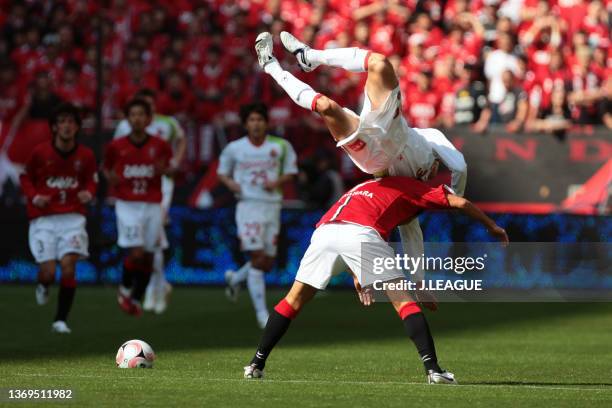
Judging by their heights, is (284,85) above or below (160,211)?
above

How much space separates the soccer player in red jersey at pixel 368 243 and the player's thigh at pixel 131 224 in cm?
675

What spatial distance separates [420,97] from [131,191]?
7257 mm

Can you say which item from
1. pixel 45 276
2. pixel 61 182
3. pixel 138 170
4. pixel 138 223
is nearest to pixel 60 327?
pixel 45 276

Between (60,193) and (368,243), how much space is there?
19.9 ft

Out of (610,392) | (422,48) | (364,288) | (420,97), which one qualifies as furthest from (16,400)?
(422,48)

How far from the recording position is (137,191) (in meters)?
16.3

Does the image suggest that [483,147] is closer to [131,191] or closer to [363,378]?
[131,191]

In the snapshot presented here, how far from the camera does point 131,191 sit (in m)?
16.3

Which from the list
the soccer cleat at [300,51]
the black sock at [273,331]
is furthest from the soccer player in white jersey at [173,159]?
the black sock at [273,331]

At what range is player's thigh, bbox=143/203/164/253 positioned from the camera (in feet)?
53.9

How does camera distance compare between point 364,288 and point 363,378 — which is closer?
point 364,288

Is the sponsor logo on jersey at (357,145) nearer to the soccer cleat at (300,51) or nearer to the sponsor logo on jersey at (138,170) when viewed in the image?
the soccer cleat at (300,51)

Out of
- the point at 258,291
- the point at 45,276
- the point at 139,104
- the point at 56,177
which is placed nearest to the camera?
the point at 56,177

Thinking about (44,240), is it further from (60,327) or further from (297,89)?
(297,89)
